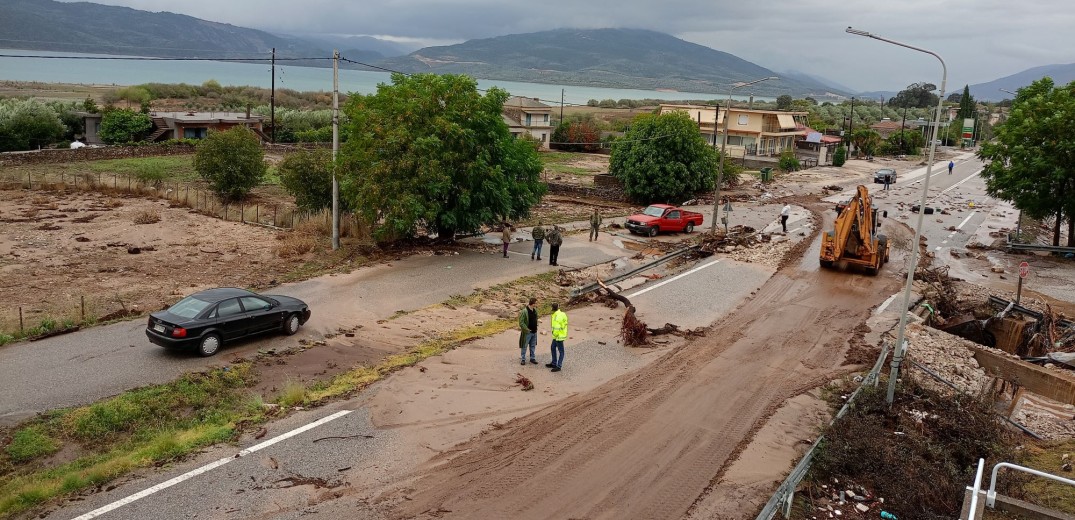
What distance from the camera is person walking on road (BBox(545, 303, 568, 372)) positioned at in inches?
614

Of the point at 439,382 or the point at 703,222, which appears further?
the point at 703,222

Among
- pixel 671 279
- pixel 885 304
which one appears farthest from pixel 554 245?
pixel 885 304

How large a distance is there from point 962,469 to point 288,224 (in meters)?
28.9

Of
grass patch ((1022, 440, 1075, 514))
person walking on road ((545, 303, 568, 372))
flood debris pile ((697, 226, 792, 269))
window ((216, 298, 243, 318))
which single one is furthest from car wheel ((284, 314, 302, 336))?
flood debris pile ((697, 226, 792, 269))

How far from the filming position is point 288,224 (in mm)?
33656

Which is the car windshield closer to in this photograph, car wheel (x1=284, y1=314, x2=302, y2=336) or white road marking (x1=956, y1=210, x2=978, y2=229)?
car wheel (x1=284, y1=314, x2=302, y2=336)

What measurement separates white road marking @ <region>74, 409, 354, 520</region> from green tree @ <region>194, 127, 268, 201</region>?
30672 mm

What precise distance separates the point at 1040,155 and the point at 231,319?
35.2 meters

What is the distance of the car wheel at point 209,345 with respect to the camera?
51.8ft

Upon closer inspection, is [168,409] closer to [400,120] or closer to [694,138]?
[400,120]

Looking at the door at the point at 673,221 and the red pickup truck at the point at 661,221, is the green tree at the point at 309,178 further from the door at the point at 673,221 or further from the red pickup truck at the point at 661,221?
the door at the point at 673,221

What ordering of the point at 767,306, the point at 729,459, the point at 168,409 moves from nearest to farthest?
the point at 729,459 → the point at 168,409 → the point at 767,306

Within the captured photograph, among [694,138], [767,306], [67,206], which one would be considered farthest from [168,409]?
[694,138]

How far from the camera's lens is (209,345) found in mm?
15906
